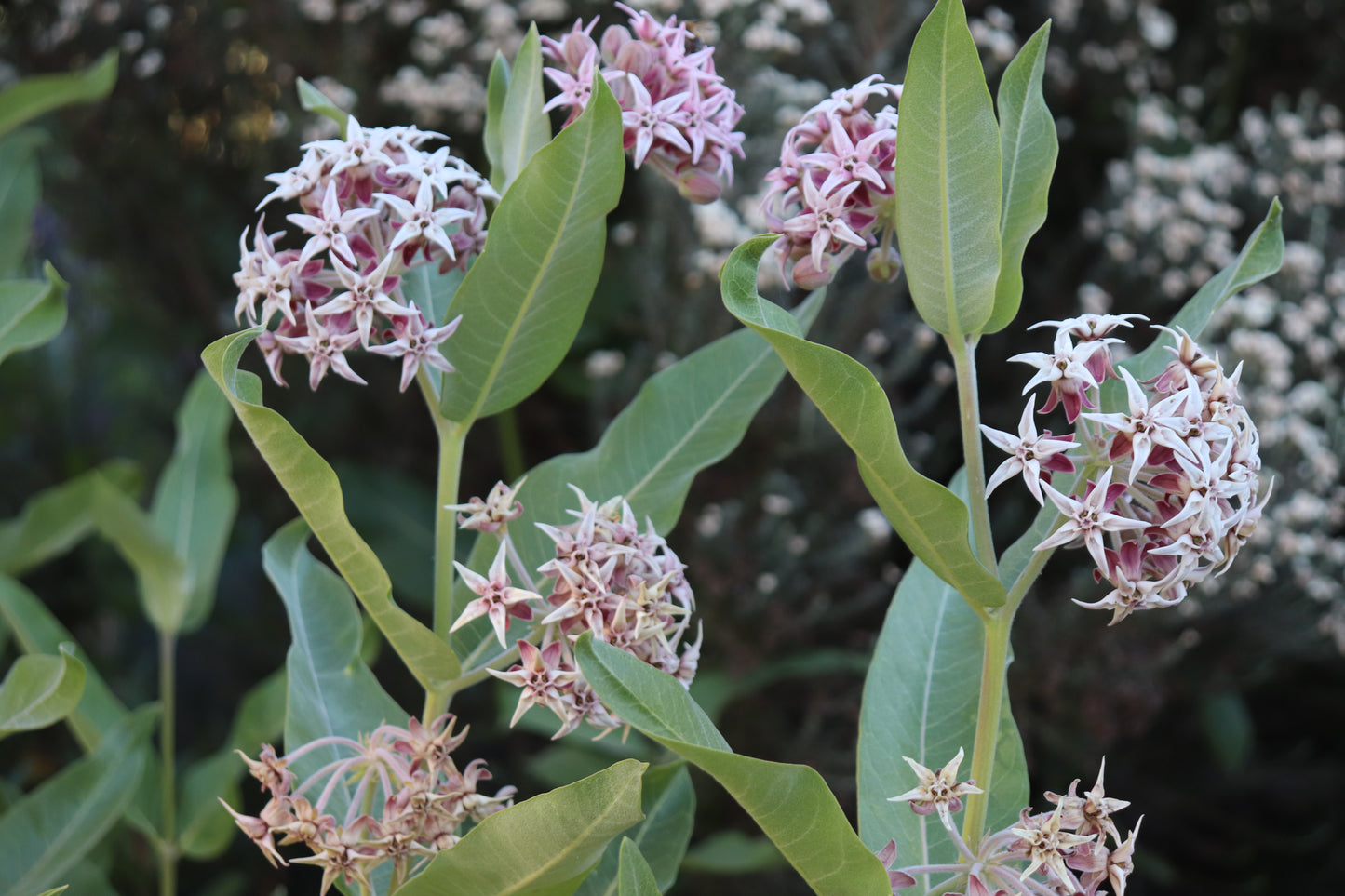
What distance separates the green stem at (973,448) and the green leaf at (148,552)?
2.33 feet

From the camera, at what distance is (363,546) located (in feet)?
1.63

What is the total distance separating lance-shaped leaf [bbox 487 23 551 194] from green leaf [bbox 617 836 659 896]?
330 mm

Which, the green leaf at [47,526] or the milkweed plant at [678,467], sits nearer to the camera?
the milkweed plant at [678,467]

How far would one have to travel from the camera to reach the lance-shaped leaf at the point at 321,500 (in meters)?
0.44

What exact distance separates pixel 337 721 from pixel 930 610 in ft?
1.08

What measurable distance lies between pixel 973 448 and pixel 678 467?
0.19 metres

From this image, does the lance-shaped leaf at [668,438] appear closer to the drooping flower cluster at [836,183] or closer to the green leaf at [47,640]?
→ the drooping flower cluster at [836,183]

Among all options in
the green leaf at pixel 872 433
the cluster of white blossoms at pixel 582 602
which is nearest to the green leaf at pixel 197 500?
the cluster of white blossoms at pixel 582 602

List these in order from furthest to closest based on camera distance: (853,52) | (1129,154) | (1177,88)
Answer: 1. (1177,88)
2. (1129,154)
3. (853,52)

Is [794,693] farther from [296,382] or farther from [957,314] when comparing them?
[957,314]

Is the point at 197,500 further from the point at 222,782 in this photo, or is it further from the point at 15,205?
the point at 15,205

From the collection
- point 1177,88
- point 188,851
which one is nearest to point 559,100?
point 188,851

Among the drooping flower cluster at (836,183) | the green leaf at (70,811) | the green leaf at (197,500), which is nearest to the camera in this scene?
the drooping flower cluster at (836,183)

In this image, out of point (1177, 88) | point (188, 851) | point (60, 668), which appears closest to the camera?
point (60, 668)
